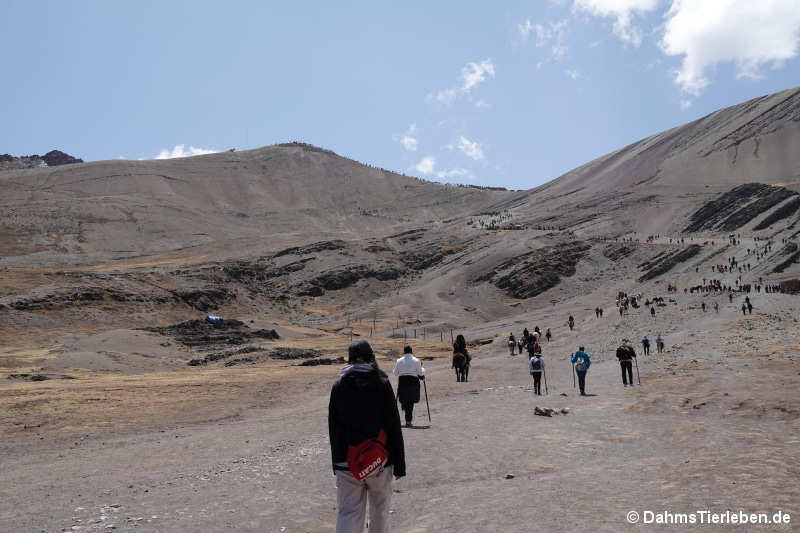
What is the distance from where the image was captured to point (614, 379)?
19.9 m

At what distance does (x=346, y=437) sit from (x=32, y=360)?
36265mm

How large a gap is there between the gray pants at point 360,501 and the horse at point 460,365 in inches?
655

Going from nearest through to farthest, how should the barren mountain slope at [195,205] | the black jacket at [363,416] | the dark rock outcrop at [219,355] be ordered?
the black jacket at [363,416], the dark rock outcrop at [219,355], the barren mountain slope at [195,205]

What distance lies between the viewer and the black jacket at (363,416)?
4.86 meters

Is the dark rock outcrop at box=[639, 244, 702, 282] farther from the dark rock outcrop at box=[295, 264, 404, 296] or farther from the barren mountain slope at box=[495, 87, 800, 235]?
the dark rock outcrop at box=[295, 264, 404, 296]

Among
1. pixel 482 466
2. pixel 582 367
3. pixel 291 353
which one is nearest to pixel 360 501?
pixel 482 466

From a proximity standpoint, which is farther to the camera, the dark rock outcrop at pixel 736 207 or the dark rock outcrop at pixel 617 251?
the dark rock outcrop at pixel 736 207

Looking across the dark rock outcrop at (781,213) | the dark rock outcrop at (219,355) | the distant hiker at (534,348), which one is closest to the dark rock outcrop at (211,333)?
the dark rock outcrop at (219,355)

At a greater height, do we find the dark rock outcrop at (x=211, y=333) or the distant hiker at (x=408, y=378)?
the dark rock outcrop at (x=211, y=333)

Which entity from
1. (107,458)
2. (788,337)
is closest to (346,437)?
(107,458)

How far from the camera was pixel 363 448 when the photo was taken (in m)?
4.77

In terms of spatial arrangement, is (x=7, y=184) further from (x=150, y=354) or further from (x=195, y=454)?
(x=195, y=454)

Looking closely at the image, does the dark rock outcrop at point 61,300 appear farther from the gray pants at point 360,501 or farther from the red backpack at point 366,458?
the red backpack at point 366,458

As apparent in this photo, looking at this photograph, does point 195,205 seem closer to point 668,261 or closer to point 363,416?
point 668,261
